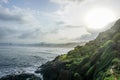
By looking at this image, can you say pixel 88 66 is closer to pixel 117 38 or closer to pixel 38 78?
pixel 117 38

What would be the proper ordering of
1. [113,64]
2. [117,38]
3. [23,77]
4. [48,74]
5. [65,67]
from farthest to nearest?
[23,77] < [48,74] < [65,67] < [117,38] < [113,64]

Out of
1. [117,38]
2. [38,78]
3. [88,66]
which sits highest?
[117,38]

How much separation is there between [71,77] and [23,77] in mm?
36425

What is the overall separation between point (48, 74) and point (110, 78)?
158ft

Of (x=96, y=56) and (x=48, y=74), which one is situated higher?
(x=96, y=56)

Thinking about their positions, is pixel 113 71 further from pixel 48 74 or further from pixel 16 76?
pixel 16 76

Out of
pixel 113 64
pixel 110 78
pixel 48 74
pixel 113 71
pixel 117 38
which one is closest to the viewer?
pixel 110 78

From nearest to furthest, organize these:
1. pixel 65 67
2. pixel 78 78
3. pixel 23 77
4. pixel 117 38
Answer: pixel 78 78 < pixel 117 38 < pixel 65 67 < pixel 23 77

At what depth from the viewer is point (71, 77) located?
59.5 metres

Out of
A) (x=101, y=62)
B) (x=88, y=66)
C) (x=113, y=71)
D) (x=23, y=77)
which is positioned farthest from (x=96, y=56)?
(x=23, y=77)

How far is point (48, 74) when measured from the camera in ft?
274

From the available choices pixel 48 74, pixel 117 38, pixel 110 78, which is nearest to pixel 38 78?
pixel 48 74

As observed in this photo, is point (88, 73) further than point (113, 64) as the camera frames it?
Yes

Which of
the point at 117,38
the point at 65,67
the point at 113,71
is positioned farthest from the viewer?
the point at 65,67
